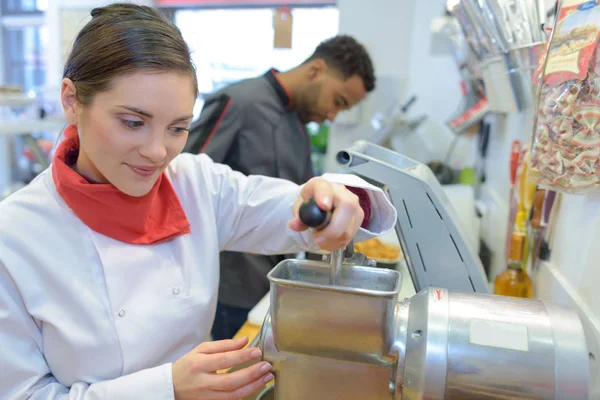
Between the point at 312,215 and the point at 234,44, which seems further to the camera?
the point at 234,44

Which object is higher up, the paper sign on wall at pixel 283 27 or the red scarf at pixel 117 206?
the paper sign on wall at pixel 283 27

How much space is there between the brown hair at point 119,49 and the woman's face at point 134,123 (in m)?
0.01

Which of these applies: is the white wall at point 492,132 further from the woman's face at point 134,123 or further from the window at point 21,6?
the window at point 21,6

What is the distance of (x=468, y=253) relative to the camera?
73 centimetres

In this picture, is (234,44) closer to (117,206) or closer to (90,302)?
(117,206)

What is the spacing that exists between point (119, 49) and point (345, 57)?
3.42 ft

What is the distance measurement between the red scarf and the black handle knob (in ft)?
1.28

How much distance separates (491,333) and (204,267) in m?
0.55

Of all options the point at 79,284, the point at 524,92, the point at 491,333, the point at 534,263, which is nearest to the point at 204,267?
the point at 79,284

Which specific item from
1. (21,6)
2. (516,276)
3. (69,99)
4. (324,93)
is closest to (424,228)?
(516,276)

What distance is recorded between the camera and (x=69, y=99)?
75 centimetres

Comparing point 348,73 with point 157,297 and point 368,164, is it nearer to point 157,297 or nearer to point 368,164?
point 368,164

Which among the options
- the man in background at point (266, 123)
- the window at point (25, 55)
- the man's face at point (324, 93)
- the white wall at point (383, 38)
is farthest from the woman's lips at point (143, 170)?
the window at point (25, 55)

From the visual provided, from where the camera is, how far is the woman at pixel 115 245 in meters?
0.64
